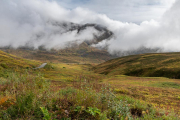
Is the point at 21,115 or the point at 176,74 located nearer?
the point at 21,115

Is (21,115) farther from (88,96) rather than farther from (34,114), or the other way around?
(88,96)

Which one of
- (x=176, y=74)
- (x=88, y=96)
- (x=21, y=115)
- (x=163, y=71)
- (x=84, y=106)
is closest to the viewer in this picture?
(x=21, y=115)

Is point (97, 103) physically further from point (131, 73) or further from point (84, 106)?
point (131, 73)

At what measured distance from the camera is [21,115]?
4.19m

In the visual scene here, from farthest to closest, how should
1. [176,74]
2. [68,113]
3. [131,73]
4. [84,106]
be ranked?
[131,73] → [176,74] → [84,106] → [68,113]

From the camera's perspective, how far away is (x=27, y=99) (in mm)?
4559

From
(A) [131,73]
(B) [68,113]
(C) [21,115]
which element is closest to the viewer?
(C) [21,115]

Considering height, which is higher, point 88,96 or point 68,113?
point 88,96

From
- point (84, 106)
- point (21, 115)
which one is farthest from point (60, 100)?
point (21, 115)

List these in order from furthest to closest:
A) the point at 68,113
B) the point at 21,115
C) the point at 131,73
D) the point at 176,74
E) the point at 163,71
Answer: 1. the point at 131,73
2. the point at 163,71
3. the point at 176,74
4. the point at 68,113
5. the point at 21,115

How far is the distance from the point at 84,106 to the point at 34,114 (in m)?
1.96

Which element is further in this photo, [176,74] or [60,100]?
[176,74]

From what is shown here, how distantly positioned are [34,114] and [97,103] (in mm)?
2615

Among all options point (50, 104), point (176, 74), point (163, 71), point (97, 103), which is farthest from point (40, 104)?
point (163, 71)
